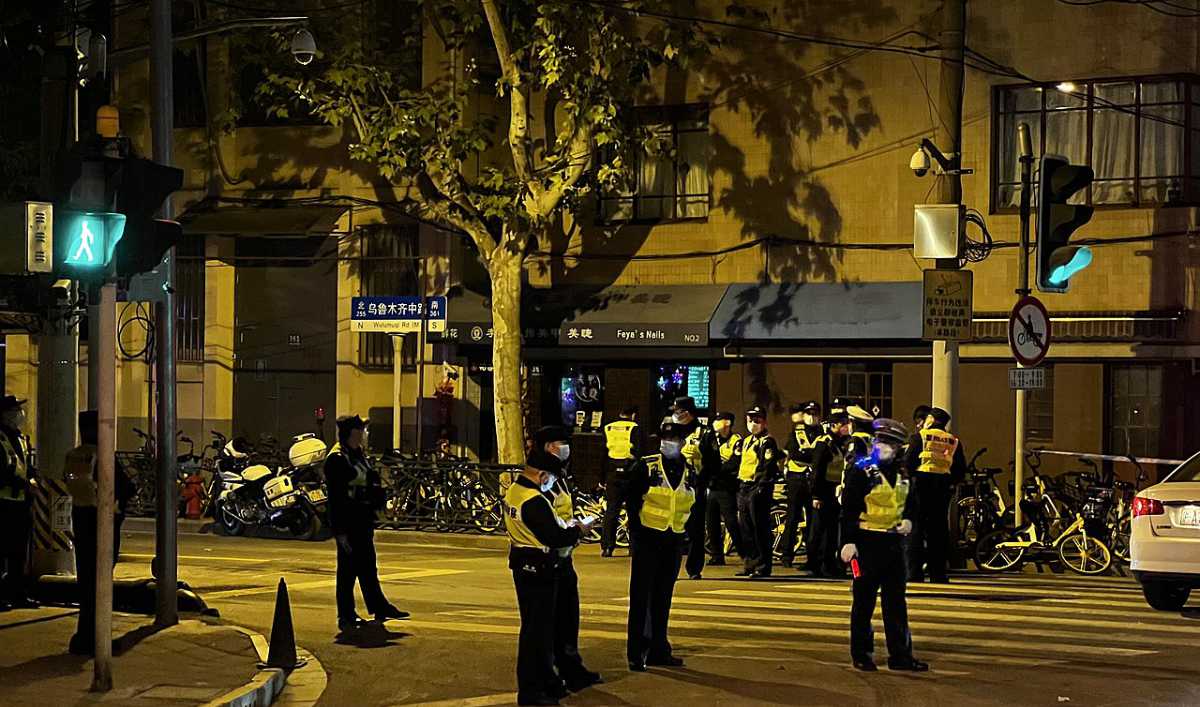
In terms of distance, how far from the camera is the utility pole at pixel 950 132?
19.8 metres

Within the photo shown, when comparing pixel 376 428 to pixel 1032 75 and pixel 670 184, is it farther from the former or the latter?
pixel 1032 75

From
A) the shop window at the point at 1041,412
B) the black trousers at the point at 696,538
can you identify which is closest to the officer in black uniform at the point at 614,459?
the black trousers at the point at 696,538

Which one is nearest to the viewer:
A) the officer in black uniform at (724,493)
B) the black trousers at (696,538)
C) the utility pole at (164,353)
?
the utility pole at (164,353)

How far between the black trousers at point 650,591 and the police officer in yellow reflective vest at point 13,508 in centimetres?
600

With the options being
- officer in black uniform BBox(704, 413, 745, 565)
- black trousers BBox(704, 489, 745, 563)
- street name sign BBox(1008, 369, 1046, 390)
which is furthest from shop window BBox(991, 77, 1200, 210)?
black trousers BBox(704, 489, 745, 563)

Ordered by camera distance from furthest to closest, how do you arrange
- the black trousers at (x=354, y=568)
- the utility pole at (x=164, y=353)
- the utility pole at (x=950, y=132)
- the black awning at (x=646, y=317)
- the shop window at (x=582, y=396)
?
the shop window at (x=582, y=396) < the black awning at (x=646, y=317) < the utility pole at (x=950, y=132) < the black trousers at (x=354, y=568) < the utility pole at (x=164, y=353)

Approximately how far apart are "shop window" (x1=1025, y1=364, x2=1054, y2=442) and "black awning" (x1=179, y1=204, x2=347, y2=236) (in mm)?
11803

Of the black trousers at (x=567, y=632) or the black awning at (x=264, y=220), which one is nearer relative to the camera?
the black trousers at (x=567, y=632)

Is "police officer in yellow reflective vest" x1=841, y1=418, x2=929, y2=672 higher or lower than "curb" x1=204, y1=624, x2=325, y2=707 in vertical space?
higher

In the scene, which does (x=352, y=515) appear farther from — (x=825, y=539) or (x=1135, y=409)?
(x=1135, y=409)

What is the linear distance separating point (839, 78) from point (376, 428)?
9.81 metres

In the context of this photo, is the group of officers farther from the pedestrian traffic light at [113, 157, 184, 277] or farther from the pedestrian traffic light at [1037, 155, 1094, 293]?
the pedestrian traffic light at [113, 157, 184, 277]

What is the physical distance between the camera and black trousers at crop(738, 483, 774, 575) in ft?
61.4

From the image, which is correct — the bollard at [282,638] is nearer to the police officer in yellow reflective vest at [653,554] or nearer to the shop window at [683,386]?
the police officer in yellow reflective vest at [653,554]
